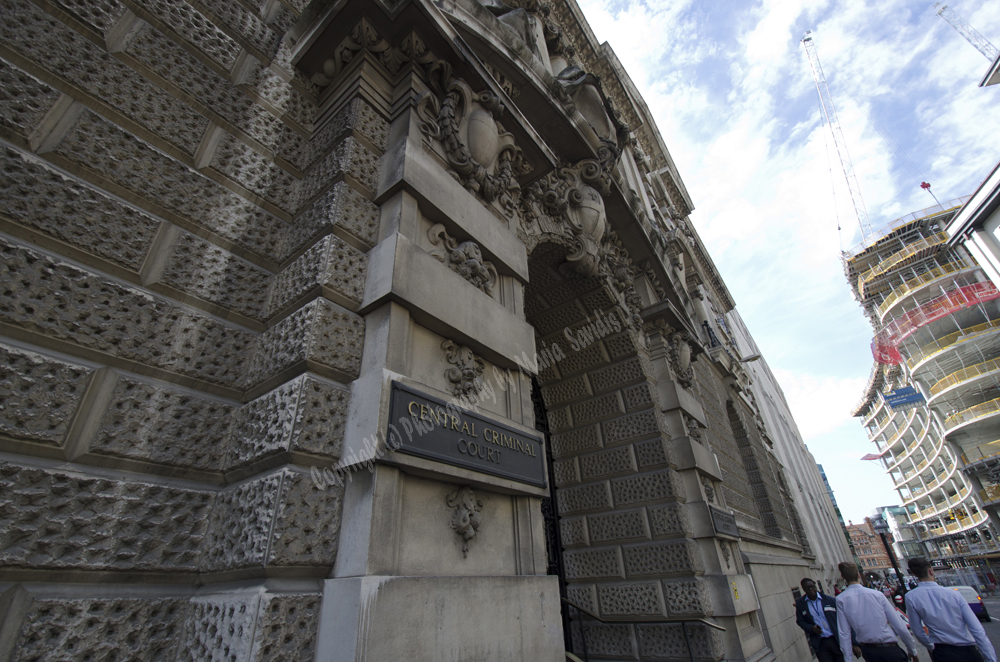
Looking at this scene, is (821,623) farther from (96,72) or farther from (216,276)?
(96,72)

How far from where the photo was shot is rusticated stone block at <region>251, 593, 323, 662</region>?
5.77ft

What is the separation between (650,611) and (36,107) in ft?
22.5

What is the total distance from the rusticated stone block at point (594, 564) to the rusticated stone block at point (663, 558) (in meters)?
0.12

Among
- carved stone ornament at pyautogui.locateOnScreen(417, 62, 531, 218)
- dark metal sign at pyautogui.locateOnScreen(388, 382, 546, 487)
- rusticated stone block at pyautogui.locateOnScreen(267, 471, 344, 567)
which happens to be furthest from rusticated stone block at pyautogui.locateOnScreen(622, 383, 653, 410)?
rusticated stone block at pyautogui.locateOnScreen(267, 471, 344, 567)

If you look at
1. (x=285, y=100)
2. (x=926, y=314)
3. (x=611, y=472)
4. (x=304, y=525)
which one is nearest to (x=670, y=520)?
(x=611, y=472)

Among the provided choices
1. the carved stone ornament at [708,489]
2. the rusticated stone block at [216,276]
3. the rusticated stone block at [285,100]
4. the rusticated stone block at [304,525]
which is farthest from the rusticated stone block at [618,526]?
the rusticated stone block at [285,100]

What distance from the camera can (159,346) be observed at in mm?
2289

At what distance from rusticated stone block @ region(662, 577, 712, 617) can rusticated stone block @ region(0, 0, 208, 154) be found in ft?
Result: 20.9

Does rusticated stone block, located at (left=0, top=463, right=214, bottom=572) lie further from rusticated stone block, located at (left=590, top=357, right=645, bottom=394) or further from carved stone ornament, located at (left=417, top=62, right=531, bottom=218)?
rusticated stone block, located at (left=590, top=357, right=645, bottom=394)

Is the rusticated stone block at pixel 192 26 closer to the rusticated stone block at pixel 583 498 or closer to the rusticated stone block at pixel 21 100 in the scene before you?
the rusticated stone block at pixel 21 100

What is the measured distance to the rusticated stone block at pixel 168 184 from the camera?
2.32 m

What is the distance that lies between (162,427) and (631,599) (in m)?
5.50

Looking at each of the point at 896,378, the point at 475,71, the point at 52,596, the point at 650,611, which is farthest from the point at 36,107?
the point at 896,378

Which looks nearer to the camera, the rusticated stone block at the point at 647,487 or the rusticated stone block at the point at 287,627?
the rusticated stone block at the point at 287,627
